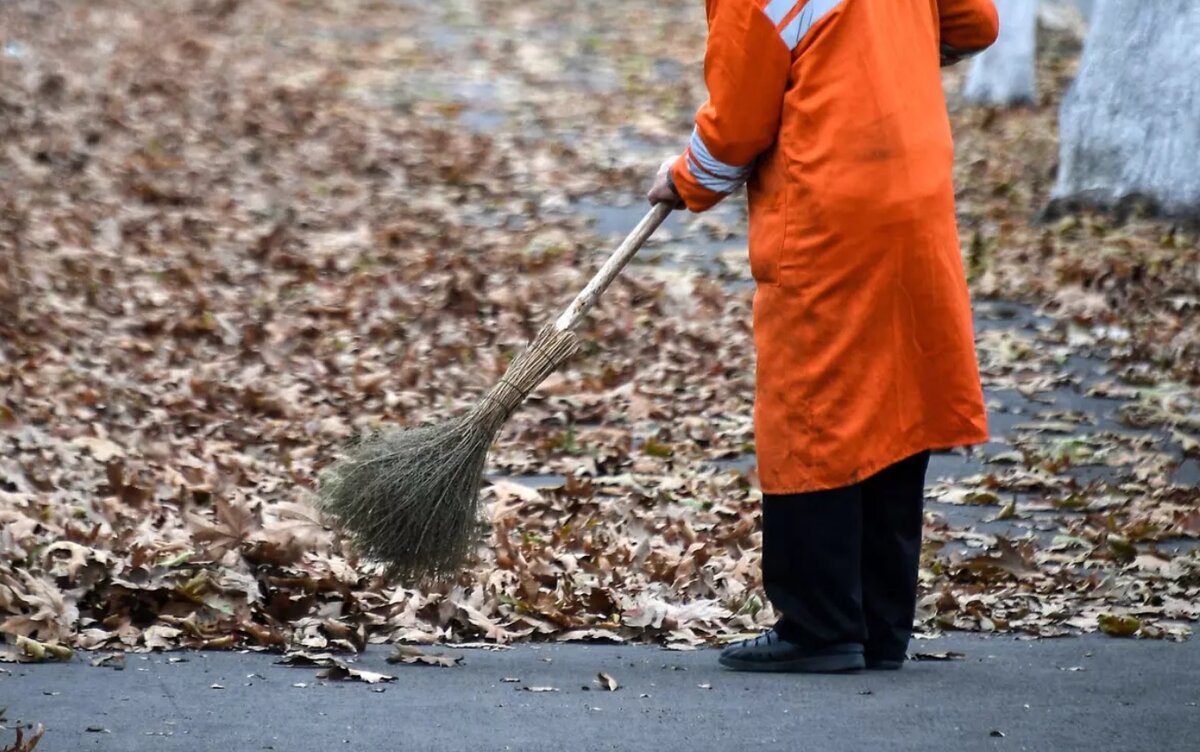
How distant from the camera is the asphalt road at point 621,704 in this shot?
403 cm

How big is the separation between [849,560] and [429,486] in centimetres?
129

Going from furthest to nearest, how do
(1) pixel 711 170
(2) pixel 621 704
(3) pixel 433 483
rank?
(3) pixel 433 483, (1) pixel 711 170, (2) pixel 621 704

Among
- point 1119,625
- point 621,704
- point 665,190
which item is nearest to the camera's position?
point 621,704

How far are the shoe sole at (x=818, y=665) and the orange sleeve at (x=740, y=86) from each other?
132cm

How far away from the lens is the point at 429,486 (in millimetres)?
5059

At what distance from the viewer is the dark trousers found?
4.55 m

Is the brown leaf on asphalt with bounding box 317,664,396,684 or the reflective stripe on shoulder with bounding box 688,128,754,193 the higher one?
the reflective stripe on shoulder with bounding box 688,128,754,193

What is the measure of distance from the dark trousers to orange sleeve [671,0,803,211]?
35.8 inches

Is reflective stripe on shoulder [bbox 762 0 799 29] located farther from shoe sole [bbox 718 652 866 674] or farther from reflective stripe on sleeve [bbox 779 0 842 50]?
shoe sole [bbox 718 652 866 674]

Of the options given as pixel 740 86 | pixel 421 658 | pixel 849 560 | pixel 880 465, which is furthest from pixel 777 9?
pixel 421 658

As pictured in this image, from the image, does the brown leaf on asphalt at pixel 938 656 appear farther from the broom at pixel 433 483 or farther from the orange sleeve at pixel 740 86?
the orange sleeve at pixel 740 86

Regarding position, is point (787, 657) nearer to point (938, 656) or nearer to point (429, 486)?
point (938, 656)

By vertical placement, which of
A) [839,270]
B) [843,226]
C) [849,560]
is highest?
[843,226]

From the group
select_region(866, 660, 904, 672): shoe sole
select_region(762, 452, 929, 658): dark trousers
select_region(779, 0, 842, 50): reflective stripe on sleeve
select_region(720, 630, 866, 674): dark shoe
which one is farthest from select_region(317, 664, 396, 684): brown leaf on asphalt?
select_region(779, 0, 842, 50): reflective stripe on sleeve
